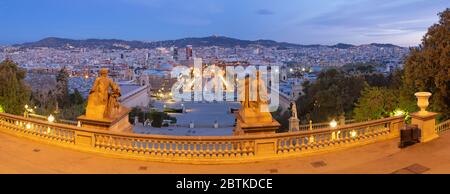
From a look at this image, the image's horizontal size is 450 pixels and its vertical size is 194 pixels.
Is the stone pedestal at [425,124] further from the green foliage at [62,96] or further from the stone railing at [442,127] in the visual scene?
the green foliage at [62,96]

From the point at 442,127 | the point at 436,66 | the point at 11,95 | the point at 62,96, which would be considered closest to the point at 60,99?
the point at 62,96

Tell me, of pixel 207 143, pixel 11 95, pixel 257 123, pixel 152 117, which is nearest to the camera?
pixel 207 143

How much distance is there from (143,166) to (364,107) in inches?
673

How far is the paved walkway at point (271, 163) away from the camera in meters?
7.62

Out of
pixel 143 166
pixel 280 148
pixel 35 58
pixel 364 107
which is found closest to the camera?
pixel 143 166

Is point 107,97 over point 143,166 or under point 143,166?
over

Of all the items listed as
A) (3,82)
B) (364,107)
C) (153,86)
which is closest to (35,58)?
(153,86)

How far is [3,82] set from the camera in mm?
25016

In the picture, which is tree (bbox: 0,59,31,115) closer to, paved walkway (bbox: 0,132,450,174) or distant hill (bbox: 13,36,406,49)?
paved walkway (bbox: 0,132,450,174)

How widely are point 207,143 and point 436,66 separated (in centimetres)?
1180

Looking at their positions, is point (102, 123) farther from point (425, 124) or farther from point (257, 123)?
point (425, 124)

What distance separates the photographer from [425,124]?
9578mm
